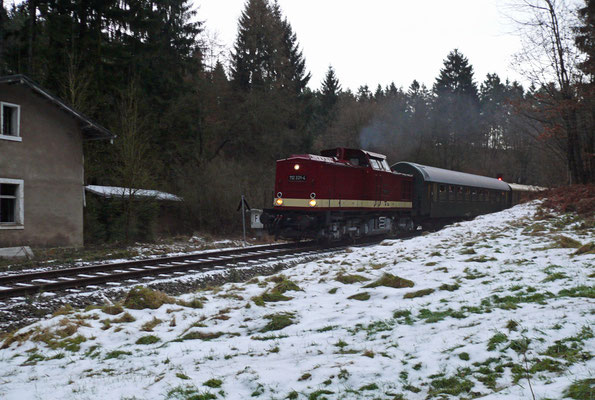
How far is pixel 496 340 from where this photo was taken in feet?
15.3

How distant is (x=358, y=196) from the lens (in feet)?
64.6

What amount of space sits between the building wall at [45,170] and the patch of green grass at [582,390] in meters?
17.5

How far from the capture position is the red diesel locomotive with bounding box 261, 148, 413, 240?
1794 cm

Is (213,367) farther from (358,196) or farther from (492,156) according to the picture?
(492,156)

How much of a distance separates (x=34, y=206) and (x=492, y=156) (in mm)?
62283

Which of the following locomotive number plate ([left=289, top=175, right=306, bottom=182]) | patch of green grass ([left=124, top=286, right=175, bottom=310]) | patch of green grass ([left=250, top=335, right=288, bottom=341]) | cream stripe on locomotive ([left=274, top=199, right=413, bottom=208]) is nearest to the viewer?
patch of green grass ([left=250, top=335, right=288, bottom=341])

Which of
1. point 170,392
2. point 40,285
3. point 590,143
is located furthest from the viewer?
point 590,143

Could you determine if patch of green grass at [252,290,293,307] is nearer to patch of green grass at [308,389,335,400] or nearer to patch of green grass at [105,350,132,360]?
patch of green grass at [105,350,132,360]

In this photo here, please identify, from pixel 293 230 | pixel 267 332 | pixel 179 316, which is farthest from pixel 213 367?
pixel 293 230

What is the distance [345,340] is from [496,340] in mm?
1701

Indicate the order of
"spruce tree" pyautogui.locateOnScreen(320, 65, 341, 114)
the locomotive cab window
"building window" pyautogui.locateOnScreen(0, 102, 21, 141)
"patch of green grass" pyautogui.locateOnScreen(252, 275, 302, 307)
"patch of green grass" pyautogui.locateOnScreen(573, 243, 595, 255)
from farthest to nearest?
"spruce tree" pyautogui.locateOnScreen(320, 65, 341, 114), the locomotive cab window, "building window" pyautogui.locateOnScreen(0, 102, 21, 141), "patch of green grass" pyautogui.locateOnScreen(573, 243, 595, 255), "patch of green grass" pyautogui.locateOnScreen(252, 275, 302, 307)

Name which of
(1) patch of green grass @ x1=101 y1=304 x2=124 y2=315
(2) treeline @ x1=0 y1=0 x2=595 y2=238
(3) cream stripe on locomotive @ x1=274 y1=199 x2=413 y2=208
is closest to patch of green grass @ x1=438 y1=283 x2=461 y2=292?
(1) patch of green grass @ x1=101 y1=304 x2=124 y2=315

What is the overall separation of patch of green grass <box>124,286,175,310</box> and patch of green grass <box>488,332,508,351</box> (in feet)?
18.5

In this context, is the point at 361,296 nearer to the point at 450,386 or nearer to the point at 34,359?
the point at 450,386
